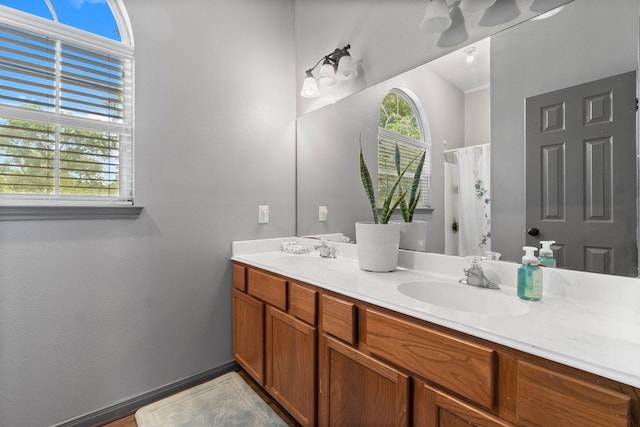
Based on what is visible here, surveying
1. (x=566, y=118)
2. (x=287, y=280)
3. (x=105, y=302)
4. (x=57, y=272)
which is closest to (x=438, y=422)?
(x=287, y=280)

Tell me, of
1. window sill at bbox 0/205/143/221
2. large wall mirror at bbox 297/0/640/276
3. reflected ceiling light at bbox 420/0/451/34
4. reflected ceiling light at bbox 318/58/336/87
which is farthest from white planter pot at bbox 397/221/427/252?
window sill at bbox 0/205/143/221

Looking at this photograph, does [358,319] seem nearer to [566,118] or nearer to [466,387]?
[466,387]

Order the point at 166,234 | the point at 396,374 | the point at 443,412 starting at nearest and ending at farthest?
the point at 443,412 < the point at 396,374 < the point at 166,234

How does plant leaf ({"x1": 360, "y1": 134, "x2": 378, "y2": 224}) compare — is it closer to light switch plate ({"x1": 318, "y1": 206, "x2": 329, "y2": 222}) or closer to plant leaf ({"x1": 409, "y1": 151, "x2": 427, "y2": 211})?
plant leaf ({"x1": 409, "y1": 151, "x2": 427, "y2": 211})

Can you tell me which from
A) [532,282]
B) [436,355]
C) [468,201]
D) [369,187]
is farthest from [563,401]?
[369,187]

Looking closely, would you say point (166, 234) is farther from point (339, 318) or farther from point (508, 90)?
point (508, 90)

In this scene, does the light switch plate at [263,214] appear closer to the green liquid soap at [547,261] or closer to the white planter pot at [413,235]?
the white planter pot at [413,235]

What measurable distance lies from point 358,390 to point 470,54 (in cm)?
143

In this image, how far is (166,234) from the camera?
172 centimetres

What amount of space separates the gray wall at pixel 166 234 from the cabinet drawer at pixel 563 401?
1.66 m

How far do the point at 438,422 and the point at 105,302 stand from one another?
5.23 ft

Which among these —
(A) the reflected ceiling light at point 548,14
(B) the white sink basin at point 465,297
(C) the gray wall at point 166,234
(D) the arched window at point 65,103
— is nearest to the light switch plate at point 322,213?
(C) the gray wall at point 166,234

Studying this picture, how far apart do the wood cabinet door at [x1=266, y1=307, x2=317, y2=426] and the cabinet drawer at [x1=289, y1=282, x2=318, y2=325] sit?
32 mm

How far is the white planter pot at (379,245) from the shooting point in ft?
4.54
